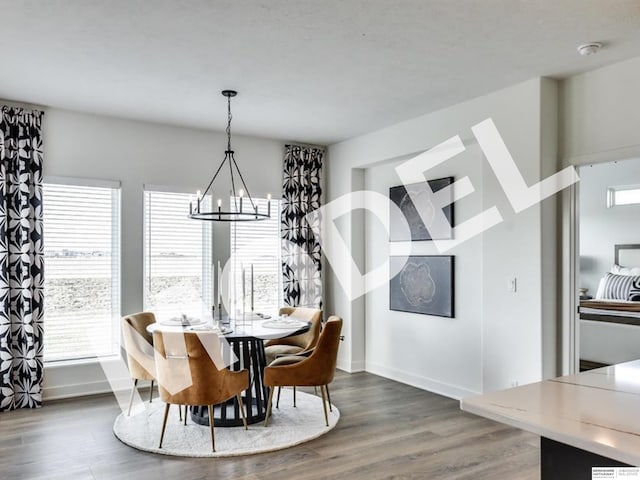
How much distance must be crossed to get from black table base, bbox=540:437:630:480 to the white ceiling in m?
2.31

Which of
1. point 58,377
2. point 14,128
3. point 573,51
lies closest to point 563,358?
point 573,51

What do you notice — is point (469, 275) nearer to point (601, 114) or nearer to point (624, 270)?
point (601, 114)

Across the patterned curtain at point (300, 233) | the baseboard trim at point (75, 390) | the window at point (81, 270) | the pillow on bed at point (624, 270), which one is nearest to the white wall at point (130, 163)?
the baseboard trim at point (75, 390)

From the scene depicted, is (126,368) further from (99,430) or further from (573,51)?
(573,51)

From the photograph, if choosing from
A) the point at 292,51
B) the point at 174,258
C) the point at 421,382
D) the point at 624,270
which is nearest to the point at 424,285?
the point at 421,382

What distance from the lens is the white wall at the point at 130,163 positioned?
491 centimetres

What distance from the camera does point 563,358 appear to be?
409cm

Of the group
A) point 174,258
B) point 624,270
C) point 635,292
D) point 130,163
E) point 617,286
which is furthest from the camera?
point 624,270

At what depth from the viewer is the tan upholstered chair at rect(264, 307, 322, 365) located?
482cm

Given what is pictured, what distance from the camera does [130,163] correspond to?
5.27 metres

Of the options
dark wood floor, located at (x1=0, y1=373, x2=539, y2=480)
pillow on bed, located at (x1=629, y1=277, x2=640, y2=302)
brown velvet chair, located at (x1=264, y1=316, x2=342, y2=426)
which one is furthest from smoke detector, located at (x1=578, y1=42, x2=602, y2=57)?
pillow on bed, located at (x1=629, y1=277, x2=640, y2=302)

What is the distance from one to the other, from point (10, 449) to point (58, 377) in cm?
129

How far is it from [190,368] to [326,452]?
1106mm

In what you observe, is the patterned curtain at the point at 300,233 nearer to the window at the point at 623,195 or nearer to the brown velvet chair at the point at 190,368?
the brown velvet chair at the point at 190,368
